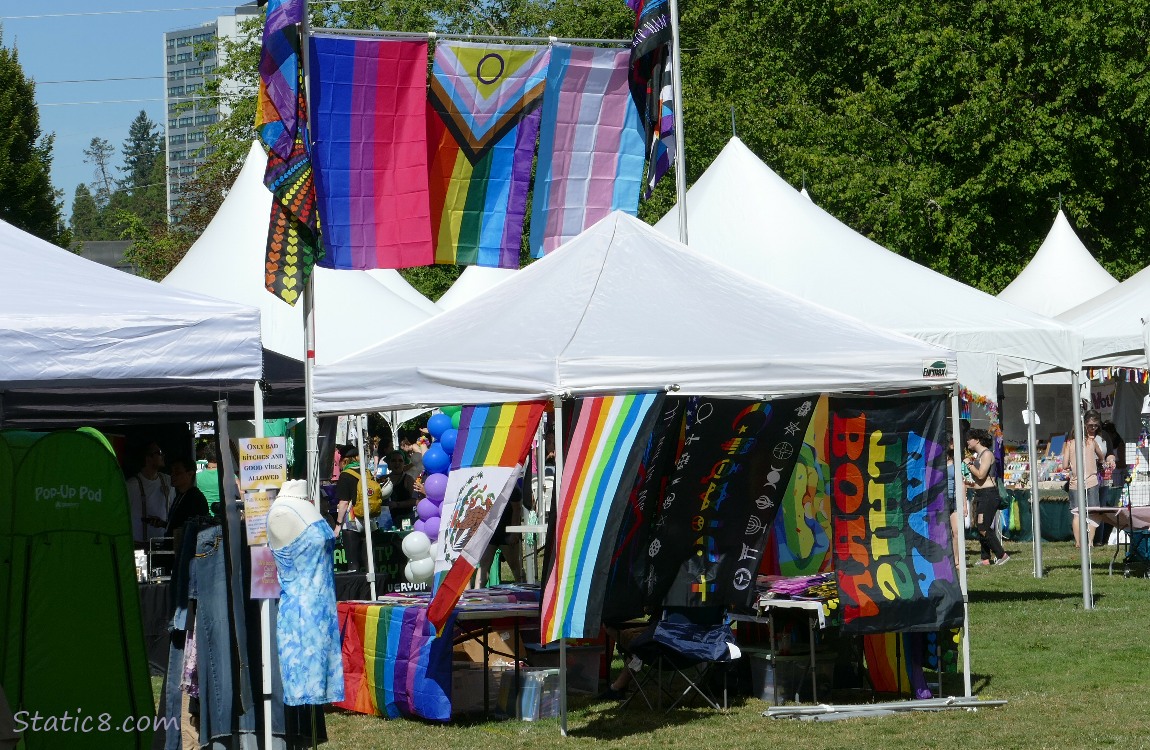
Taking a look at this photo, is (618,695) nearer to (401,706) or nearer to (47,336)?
(401,706)

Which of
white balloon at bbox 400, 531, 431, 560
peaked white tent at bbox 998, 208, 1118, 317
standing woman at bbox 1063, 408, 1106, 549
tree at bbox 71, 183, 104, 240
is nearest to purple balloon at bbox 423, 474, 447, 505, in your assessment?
white balloon at bbox 400, 531, 431, 560

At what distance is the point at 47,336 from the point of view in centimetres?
640

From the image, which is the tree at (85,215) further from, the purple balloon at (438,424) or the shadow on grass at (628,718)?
the shadow on grass at (628,718)

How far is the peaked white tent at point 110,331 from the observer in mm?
6395

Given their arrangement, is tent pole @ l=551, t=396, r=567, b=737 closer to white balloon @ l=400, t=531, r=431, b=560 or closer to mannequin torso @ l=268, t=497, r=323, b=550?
mannequin torso @ l=268, t=497, r=323, b=550

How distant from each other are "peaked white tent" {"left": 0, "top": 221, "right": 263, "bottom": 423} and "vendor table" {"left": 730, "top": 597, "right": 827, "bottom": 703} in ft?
12.7

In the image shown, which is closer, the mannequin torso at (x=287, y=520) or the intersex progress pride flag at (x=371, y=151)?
the mannequin torso at (x=287, y=520)

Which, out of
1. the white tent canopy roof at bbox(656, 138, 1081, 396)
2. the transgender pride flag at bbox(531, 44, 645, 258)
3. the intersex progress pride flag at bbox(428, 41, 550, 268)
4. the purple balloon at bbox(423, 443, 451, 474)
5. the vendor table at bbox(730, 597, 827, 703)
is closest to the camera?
the vendor table at bbox(730, 597, 827, 703)

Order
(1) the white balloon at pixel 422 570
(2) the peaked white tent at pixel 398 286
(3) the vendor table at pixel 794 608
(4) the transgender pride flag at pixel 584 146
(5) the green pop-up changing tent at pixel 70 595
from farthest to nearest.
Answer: (2) the peaked white tent at pixel 398 286
(1) the white balloon at pixel 422 570
(4) the transgender pride flag at pixel 584 146
(3) the vendor table at pixel 794 608
(5) the green pop-up changing tent at pixel 70 595

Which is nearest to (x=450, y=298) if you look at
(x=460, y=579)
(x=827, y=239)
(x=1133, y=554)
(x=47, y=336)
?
(x=827, y=239)

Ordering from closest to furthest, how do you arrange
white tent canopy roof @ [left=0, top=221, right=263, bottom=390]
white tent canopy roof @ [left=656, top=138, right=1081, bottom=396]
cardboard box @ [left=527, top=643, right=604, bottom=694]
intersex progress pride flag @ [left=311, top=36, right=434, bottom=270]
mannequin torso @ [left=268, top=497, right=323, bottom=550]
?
white tent canopy roof @ [left=0, top=221, right=263, bottom=390] → mannequin torso @ [left=268, top=497, right=323, bottom=550] → cardboard box @ [left=527, top=643, right=604, bottom=694] → intersex progress pride flag @ [left=311, top=36, right=434, bottom=270] → white tent canopy roof @ [left=656, top=138, right=1081, bottom=396]

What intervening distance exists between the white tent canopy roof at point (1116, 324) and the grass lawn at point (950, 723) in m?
2.82

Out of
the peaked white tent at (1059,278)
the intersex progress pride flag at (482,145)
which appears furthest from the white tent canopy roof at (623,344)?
the peaked white tent at (1059,278)

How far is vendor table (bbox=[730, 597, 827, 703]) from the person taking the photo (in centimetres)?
918
